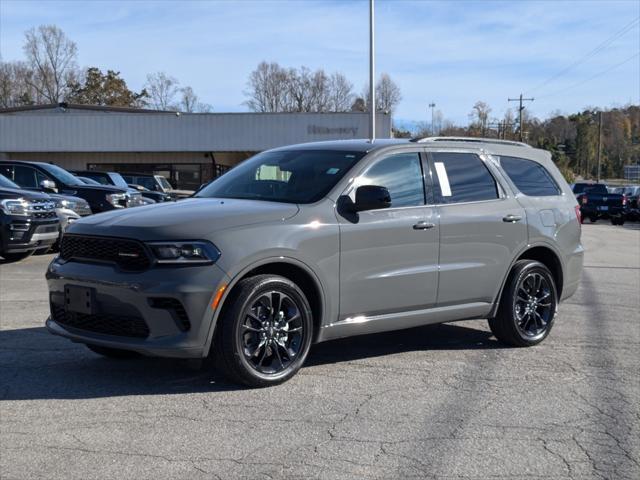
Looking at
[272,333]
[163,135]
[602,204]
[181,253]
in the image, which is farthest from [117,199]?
[163,135]

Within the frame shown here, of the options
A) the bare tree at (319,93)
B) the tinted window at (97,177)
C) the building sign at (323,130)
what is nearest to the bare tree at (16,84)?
the bare tree at (319,93)

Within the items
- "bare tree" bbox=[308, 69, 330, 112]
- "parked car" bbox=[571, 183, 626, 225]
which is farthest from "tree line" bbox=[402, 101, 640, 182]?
"parked car" bbox=[571, 183, 626, 225]

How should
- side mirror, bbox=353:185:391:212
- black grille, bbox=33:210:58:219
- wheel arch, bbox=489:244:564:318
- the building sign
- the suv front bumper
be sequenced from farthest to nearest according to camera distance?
the building sign, black grille, bbox=33:210:58:219, wheel arch, bbox=489:244:564:318, side mirror, bbox=353:185:391:212, the suv front bumper

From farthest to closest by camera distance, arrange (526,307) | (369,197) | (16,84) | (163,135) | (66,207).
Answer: (16,84), (163,135), (66,207), (526,307), (369,197)

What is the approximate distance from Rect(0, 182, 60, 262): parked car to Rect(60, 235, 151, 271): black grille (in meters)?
6.79

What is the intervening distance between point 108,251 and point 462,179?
3142mm

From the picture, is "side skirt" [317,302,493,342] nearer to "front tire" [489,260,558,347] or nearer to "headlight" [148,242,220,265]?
"front tire" [489,260,558,347]

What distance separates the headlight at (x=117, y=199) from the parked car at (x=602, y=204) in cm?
2269

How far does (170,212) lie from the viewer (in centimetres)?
539

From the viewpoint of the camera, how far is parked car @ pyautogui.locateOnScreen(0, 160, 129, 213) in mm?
15352

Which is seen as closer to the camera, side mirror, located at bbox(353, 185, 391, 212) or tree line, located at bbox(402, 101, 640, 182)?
side mirror, located at bbox(353, 185, 391, 212)

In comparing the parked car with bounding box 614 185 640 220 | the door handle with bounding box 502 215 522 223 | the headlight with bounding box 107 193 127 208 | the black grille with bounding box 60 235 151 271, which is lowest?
the parked car with bounding box 614 185 640 220

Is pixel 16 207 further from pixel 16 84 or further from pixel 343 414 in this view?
pixel 16 84

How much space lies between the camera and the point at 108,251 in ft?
17.0
